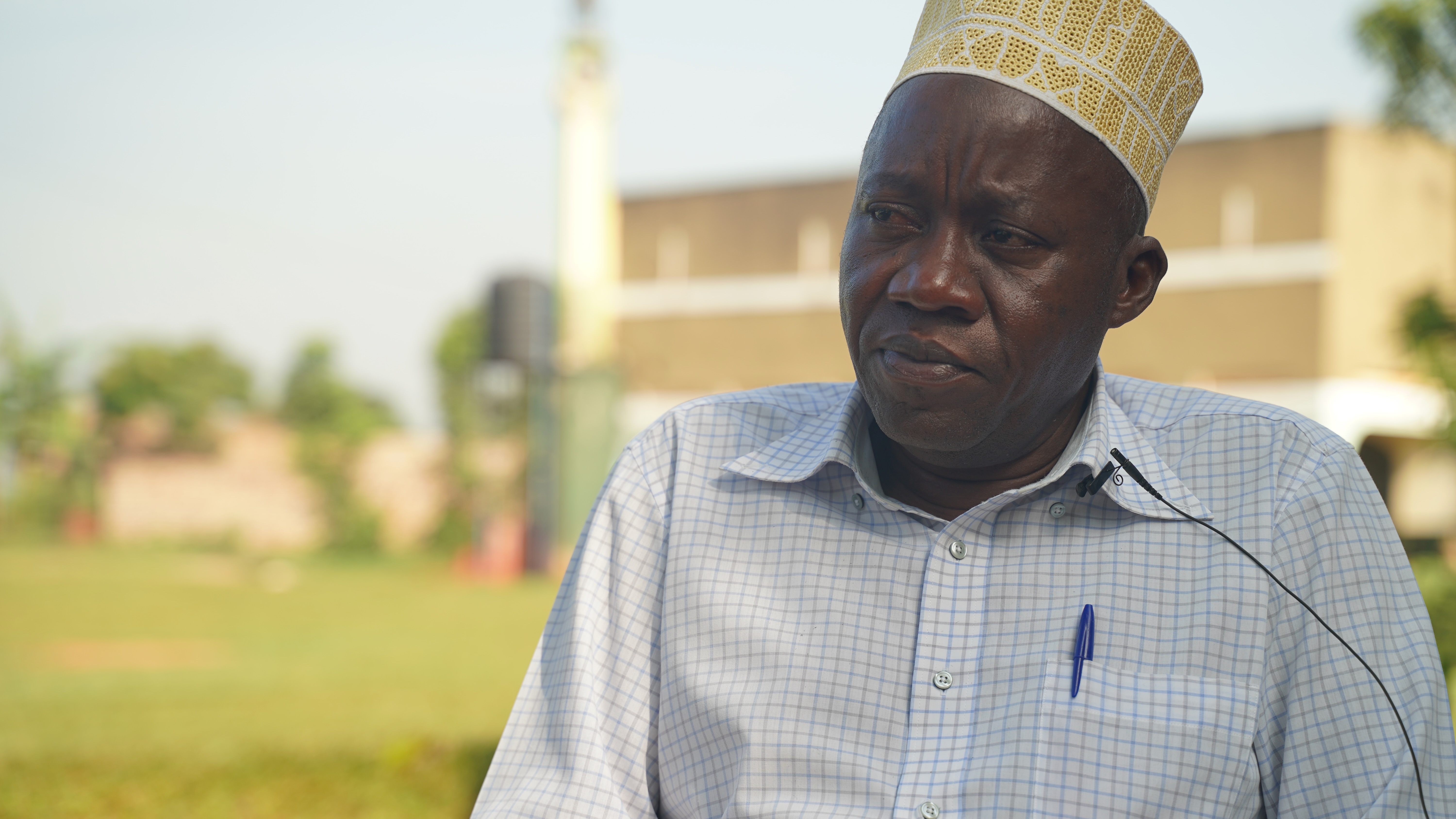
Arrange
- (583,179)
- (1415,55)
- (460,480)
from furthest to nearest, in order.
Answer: (460,480) → (583,179) → (1415,55)

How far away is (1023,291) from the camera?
1.54 m

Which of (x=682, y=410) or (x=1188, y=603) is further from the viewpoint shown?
(x=682, y=410)

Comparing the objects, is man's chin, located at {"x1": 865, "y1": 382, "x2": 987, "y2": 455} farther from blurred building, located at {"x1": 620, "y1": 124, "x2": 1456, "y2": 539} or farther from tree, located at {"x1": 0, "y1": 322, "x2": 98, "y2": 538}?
tree, located at {"x1": 0, "y1": 322, "x2": 98, "y2": 538}

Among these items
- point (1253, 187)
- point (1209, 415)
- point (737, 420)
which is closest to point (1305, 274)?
point (1253, 187)

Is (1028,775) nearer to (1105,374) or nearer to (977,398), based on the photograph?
(977,398)

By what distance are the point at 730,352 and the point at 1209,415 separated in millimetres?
22485

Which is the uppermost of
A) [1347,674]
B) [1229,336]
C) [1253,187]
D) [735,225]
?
[1253,187]

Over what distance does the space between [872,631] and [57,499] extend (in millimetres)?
22020

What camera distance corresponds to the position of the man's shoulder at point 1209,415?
63.8 inches

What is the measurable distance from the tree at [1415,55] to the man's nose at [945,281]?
3850 mm

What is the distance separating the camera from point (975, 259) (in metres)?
1.54

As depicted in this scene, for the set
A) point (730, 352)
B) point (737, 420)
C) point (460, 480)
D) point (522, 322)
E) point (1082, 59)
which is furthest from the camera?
point (730, 352)

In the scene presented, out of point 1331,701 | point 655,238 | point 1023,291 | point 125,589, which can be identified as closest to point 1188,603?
point 1331,701

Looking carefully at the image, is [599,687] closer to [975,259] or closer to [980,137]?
[975,259]
